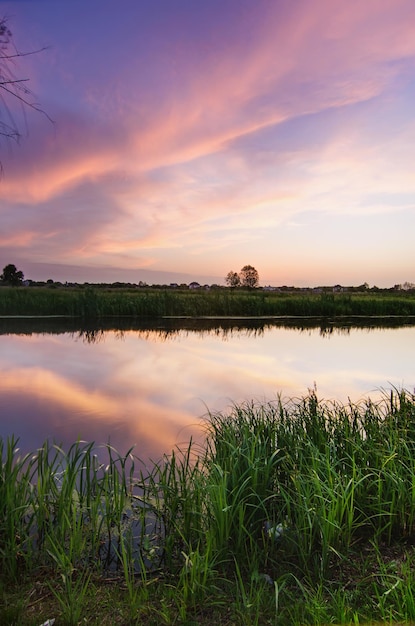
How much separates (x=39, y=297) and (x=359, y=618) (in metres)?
30.6

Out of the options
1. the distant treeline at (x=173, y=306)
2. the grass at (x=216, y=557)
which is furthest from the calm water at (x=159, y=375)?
the distant treeline at (x=173, y=306)

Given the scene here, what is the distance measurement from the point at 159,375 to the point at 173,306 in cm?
1891

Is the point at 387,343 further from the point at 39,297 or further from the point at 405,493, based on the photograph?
the point at 39,297

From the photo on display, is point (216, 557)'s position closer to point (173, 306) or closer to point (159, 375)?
point (159, 375)

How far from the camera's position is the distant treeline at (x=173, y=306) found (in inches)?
1150

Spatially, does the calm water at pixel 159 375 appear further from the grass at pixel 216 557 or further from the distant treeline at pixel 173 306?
the distant treeline at pixel 173 306

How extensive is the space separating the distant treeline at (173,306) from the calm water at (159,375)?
20.3 feet

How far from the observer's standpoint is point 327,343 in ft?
64.0

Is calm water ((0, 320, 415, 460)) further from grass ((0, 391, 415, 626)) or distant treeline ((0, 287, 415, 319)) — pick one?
distant treeline ((0, 287, 415, 319))

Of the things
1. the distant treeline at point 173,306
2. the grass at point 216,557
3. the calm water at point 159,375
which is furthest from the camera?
the distant treeline at point 173,306

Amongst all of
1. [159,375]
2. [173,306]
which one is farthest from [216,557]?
[173,306]

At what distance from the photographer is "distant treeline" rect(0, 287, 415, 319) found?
29219 millimetres

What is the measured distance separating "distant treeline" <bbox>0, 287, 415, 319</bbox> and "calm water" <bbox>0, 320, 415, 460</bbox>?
6.18m

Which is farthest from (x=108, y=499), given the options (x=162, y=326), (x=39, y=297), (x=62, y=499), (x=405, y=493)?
(x=39, y=297)
